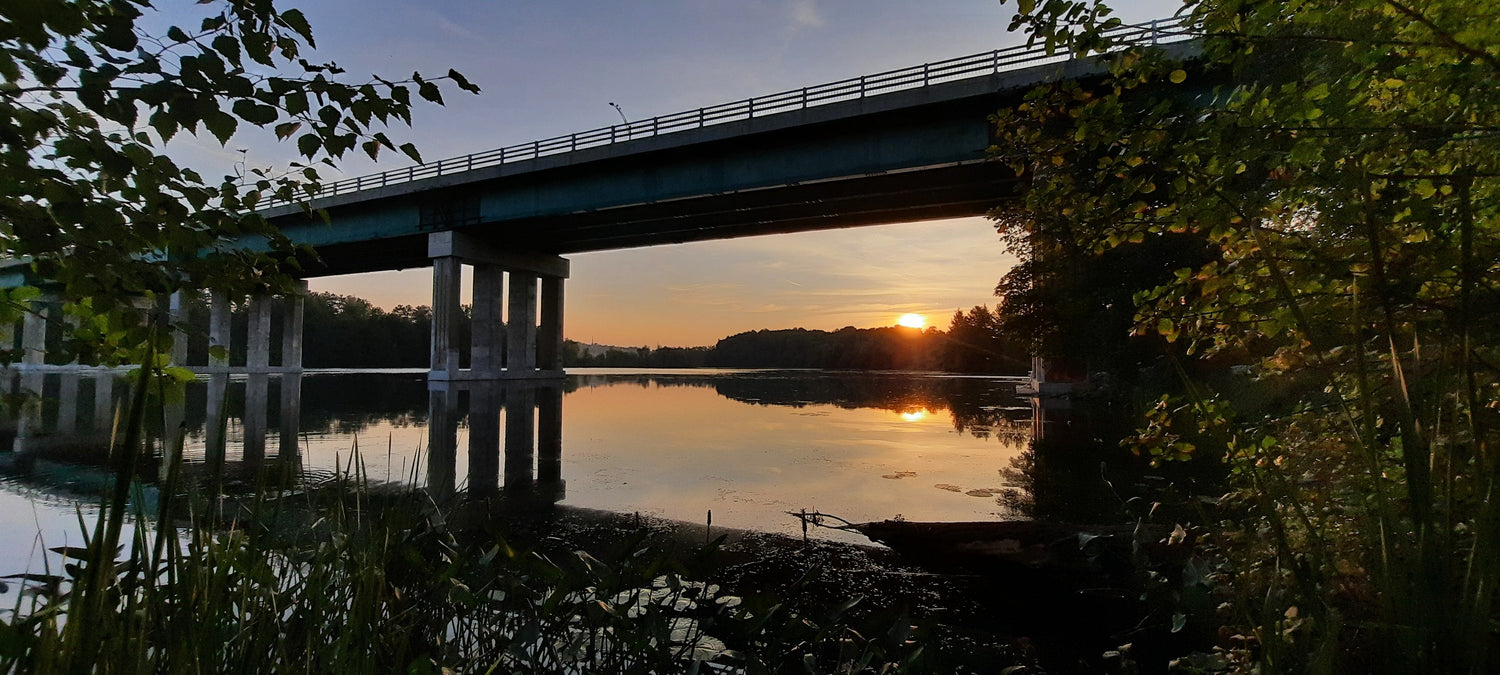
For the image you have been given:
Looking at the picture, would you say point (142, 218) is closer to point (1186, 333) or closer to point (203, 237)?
point (203, 237)

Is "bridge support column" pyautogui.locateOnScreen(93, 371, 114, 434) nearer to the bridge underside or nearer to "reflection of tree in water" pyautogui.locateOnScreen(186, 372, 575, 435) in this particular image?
"reflection of tree in water" pyautogui.locateOnScreen(186, 372, 575, 435)

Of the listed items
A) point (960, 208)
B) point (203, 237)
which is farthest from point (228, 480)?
point (960, 208)

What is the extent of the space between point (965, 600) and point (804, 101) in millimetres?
22338

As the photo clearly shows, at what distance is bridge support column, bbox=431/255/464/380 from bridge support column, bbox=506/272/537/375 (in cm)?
633

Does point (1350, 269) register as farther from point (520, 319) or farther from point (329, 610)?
point (520, 319)

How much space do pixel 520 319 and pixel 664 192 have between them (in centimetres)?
2007

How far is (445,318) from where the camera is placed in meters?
37.8

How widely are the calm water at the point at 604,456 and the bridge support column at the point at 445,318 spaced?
1515 centimetres

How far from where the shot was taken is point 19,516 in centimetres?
636

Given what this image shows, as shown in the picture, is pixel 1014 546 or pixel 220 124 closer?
pixel 220 124

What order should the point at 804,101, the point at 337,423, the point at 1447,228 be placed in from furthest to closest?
the point at 804,101 < the point at 337,423 < the point at 1447,228

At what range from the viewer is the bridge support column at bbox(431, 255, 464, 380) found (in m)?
37.2

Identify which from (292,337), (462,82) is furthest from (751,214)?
(292,337)

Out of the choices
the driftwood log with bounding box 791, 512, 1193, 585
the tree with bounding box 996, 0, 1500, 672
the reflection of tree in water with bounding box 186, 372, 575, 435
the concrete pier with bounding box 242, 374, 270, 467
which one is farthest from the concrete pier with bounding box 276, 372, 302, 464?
the tree with bounding box 996, 0, 1500, 672
